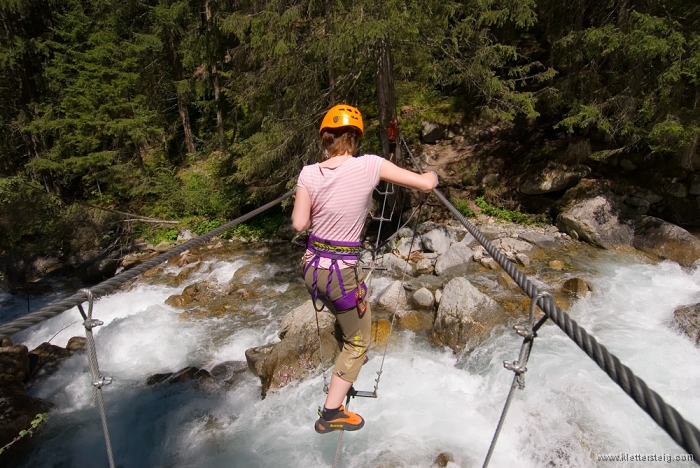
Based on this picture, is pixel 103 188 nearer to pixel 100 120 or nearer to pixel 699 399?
pixel 100 120

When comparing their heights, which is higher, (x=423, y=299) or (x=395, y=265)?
(x=423, y=299)

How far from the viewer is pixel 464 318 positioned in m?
6.27

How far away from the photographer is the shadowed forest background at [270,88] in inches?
299

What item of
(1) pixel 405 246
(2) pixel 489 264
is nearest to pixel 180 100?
(1) pixel 405 246

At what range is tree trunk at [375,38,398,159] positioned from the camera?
8242 mm

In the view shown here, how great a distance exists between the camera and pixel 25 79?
1421 centimetres

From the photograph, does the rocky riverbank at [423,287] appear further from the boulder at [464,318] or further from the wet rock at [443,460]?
the wet rock at [443,460]

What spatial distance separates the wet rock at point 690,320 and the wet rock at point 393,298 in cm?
429

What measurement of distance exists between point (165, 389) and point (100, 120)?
10.5 metres

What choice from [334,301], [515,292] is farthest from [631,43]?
[334,301]

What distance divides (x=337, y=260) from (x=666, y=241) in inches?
351

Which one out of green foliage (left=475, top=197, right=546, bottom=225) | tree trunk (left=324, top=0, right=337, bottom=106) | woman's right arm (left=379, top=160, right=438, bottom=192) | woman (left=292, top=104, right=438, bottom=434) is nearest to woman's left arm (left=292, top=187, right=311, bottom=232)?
woman (left=292, top=104, right=438, bottom=434)

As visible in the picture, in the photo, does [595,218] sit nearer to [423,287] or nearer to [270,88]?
[423,287]

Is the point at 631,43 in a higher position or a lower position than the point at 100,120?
higher
